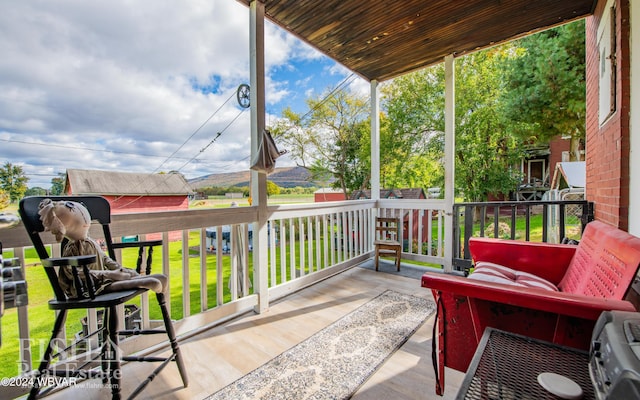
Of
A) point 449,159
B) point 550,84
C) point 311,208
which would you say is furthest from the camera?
point 550,84

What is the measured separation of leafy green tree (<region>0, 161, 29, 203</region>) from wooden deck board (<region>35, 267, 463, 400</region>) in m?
1.15

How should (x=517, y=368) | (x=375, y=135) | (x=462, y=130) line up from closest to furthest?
(x=517, y=368) < (x=375, y=135) < (x=462, y=130)

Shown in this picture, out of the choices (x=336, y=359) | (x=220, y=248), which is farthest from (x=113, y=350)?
(x=336, y=359)

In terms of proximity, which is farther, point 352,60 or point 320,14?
point 352,60

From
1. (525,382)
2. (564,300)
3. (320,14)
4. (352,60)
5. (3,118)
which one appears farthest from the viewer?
(352,60)

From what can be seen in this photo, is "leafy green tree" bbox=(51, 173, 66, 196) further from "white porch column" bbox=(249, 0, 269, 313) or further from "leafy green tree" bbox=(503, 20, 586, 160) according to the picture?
"leafy green tree" bbox=(503, 20, 586, 160)

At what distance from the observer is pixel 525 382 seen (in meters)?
0.74

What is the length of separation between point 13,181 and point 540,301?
2.54 metres

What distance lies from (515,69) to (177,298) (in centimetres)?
740

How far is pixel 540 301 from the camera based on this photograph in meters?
1.04

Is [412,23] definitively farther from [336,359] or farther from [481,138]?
[481,138]

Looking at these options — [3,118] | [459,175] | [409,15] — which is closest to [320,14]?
[409,15]

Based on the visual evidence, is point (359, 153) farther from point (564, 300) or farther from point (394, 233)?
point (564, 300)

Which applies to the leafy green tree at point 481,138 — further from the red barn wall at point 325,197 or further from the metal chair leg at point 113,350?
the metal chair leg at point 113,350
